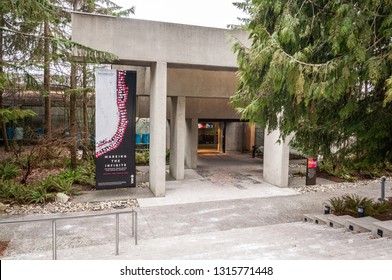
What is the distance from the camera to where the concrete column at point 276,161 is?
11.8 m

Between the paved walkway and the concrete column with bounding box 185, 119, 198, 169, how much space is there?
3737mm

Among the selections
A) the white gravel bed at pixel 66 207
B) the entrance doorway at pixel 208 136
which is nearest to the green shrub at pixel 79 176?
the white gravel bed at pixel 66 207

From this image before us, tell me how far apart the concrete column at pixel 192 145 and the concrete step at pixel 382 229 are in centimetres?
1119

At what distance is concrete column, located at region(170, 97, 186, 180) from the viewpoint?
13.3m

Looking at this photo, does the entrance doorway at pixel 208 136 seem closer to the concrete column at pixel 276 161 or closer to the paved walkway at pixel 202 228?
the concrete column at pixel 276 161

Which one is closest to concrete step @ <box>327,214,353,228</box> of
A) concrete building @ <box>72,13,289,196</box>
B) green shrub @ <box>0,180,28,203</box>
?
concrete building @ <box>72,13,289,196</box>

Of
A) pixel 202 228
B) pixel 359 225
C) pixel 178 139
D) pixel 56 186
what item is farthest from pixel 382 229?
pixel 56 186

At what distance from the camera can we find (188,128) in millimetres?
16953

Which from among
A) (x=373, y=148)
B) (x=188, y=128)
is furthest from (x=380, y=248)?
(x=188, y=128)

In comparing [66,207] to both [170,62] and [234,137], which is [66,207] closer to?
[170,62]

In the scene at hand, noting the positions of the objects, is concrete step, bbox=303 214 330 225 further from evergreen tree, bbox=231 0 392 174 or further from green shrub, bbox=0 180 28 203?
green shrub, bbox=0 180 28 203

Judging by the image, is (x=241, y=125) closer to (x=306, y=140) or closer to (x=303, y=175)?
(x=303, y=175)

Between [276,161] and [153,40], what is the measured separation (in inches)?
283

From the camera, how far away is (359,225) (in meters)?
6.04
